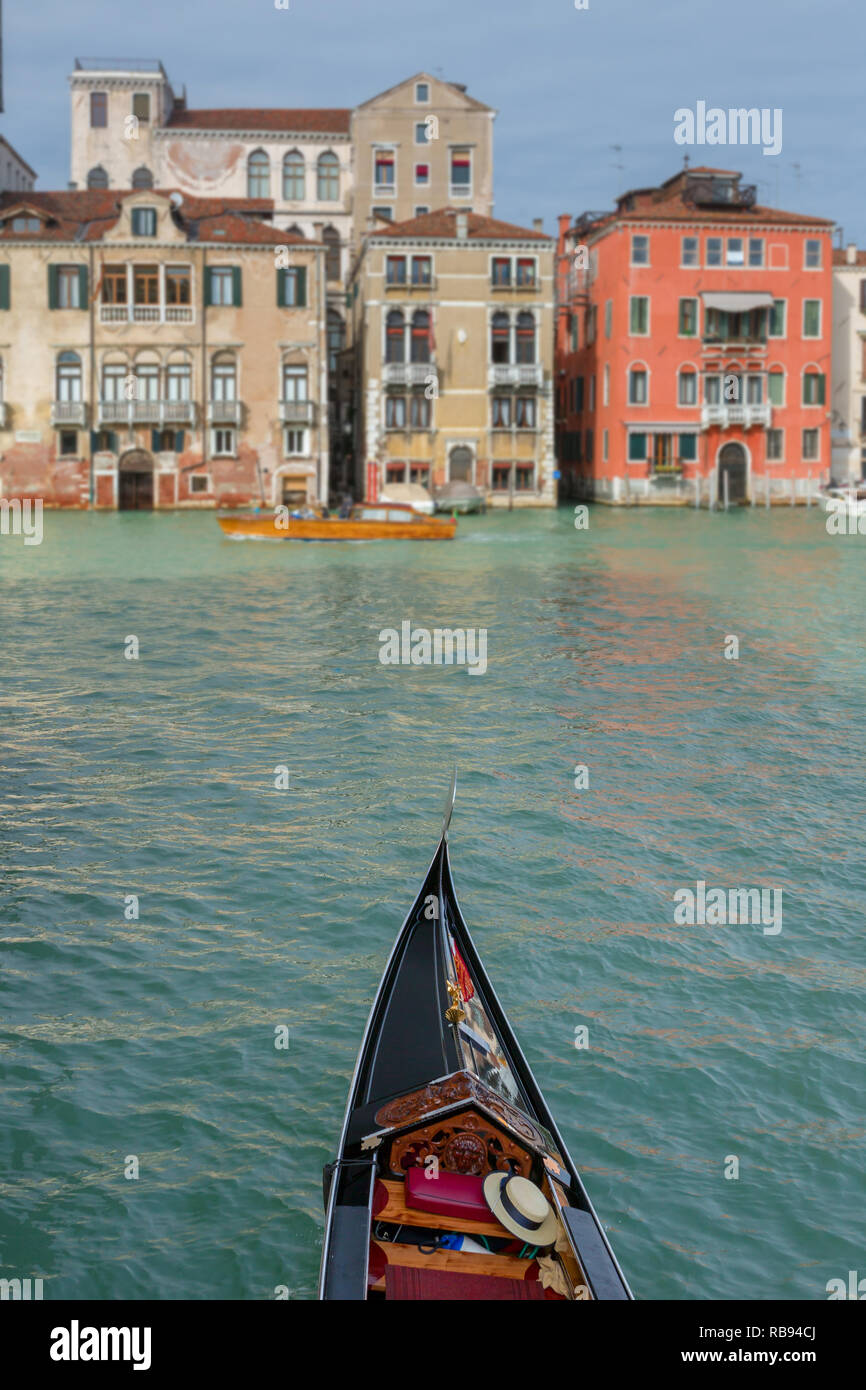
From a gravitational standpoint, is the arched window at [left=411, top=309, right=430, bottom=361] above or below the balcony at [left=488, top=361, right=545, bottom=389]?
above

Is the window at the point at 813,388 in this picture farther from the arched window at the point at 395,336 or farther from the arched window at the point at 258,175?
the arched window at the point at 258,175

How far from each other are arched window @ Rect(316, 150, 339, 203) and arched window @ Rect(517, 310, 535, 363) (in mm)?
11256

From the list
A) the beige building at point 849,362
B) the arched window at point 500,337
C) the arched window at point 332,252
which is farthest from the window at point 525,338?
the beige building at point 849,362

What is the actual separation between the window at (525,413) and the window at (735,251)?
7.36 metres

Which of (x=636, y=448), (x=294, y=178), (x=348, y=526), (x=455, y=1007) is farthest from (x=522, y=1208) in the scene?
(x=294, y=178)

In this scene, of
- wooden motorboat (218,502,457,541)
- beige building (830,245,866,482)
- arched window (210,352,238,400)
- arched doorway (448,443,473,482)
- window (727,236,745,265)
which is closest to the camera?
wooden motorboat (218,502,457,541)

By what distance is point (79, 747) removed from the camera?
42.2ft

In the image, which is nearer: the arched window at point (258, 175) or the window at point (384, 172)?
the window at point (384, 172)

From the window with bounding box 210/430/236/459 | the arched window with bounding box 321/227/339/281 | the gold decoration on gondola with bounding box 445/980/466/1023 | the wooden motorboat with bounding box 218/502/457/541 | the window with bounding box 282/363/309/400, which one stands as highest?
the arched window with bounding box 321/227/339/281

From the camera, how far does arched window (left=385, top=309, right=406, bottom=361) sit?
4381 centimetres

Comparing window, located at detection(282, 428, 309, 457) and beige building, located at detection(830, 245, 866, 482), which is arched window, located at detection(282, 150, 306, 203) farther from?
beige building, located at detection(830, 245, 866, 482)

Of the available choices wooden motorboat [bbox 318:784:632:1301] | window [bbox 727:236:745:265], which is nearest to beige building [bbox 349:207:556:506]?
window [bbox 727:236:745:265]

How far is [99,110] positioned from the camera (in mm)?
51719

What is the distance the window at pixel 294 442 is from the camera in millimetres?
43531
